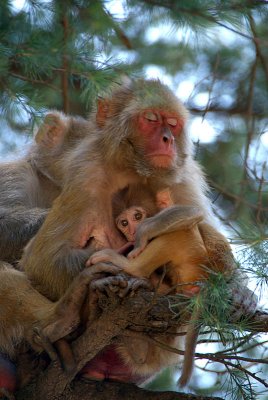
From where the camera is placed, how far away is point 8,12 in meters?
3.99

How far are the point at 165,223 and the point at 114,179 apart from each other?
2.74 ft

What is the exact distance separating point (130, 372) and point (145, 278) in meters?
0.80

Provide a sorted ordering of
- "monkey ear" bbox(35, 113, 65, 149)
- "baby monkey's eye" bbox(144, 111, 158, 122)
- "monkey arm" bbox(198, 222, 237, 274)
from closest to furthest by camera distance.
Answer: "monkey arm" bbox(198, 222, 237, 274), "baby monkey's eye" bbox(144, 111, 158, 122), "monkey ear" bbox(35, 113, 65, 149)

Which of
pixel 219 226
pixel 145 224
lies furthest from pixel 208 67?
pixel 145 224

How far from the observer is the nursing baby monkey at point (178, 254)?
4.42 meters

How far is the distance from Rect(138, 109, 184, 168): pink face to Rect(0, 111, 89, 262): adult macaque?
70 centimetres

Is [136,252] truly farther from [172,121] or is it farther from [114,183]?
[172,121]

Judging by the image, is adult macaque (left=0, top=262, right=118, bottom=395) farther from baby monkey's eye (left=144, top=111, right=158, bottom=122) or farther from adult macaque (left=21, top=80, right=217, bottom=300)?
baby monkey's eye (left=144, top=111, right=158, bottom=122)

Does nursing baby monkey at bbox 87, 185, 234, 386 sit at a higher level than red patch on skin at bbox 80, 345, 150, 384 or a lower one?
higher

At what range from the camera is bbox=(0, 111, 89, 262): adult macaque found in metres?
5.71

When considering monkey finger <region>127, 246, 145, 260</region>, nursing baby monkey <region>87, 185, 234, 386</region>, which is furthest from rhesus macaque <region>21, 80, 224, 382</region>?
monkey finger <region>127, 246, 145, 260</region>

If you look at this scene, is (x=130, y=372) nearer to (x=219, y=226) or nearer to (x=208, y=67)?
(x=219, y=226)

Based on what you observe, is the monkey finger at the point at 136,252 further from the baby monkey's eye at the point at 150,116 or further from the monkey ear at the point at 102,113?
the monkey ear at the point at 102,113

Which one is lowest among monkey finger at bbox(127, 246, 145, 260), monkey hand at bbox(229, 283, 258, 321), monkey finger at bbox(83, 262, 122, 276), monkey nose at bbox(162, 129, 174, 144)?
monkey hand at bbox(229, 283, 258, 321)
